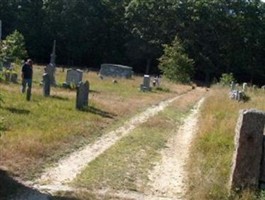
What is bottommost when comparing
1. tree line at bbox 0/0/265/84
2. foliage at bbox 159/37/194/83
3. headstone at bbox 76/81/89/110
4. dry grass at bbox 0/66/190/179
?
dry grass at bbox 0/66/190/179

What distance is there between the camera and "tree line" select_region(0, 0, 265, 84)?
77.6 meters

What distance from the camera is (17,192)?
8539 mm

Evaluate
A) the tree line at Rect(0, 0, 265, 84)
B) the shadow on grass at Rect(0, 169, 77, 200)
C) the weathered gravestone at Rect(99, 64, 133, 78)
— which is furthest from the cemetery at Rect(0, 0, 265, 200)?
the tree line at Rect(0, 0, 265, 84)

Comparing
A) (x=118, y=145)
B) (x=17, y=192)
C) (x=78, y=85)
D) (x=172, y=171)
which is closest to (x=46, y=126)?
(x=118, y=145)

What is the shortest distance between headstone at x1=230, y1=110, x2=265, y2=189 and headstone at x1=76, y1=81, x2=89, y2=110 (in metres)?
11.5

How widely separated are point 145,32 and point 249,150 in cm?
7320

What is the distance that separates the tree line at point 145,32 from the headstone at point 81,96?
5679 cm

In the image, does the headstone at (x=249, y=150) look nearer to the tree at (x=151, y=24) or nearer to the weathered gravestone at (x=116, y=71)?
the weathered gravestone at (x=116, y=71)

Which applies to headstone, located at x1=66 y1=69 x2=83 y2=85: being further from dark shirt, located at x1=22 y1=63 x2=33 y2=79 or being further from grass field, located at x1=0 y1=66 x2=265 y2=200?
grass field, located at x1=0 y1=66 x2=265 y2=200

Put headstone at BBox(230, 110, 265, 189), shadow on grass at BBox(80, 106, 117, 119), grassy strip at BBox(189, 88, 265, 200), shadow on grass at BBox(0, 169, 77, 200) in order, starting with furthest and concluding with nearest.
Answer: shadow on grass at BBox(80, 106, 117, 119) → grassy strip at BBox(189, 88, 265, 200) → headstone at BBox(230, 110, 265, 189) → shadow on grass at BBox(0, 169, 77, 200)

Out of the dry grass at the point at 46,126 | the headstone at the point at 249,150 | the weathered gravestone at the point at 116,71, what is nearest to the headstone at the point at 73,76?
the dry grass at the point at 46,126

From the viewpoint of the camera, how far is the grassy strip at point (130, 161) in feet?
31.7

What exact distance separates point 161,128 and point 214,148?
16.7 feet

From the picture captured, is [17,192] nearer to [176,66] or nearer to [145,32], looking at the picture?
[176,66]
